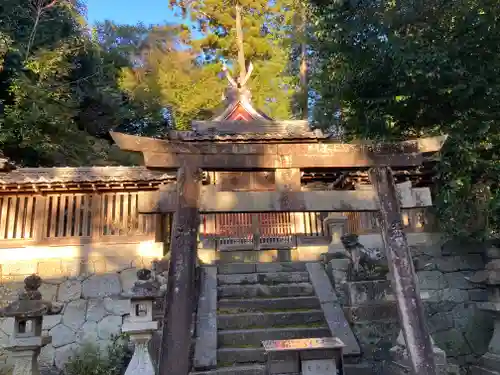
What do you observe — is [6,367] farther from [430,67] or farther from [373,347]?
[430,67]

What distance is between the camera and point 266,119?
58.7ft

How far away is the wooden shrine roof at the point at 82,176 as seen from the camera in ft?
30.0

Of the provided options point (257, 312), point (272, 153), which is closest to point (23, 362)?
point (257, 312)

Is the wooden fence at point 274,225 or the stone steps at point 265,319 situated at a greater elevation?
the wooden fence at point 274,225

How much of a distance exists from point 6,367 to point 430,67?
1121cm

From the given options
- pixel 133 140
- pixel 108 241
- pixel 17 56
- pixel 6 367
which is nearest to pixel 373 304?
pixel 133 140

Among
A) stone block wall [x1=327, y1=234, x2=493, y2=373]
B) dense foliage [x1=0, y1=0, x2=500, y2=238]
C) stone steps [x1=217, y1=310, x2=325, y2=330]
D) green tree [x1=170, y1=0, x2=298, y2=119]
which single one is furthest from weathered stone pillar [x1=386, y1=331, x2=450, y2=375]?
green tree [x1=170, y1=0, x2=298, y2=119]

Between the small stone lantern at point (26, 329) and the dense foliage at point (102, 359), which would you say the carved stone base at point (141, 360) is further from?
the dense foliage at point (102, 359)

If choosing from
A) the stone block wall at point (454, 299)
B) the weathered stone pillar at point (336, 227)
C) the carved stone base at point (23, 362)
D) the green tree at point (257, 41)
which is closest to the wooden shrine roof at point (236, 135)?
the weathered stone pillar at point (336, 227)

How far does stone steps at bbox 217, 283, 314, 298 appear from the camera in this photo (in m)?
8.01

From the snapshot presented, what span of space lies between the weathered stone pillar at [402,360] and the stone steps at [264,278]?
2.64m

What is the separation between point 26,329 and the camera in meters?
6.36

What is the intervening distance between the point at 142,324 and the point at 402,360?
4240 mm

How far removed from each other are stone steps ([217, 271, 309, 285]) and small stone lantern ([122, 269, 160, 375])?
2430 mm
